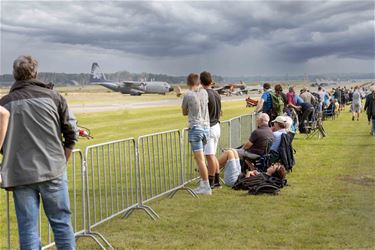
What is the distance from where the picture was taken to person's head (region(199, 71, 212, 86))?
8891 mm

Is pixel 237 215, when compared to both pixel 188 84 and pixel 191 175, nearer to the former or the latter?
pixel 188 84

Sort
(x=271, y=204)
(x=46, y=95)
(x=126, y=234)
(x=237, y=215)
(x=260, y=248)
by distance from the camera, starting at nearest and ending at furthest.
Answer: (x=46, y=95) → (x=260, y=248) → (x=126, y=234) → (x=237, y=215) → (x=271, y=204)

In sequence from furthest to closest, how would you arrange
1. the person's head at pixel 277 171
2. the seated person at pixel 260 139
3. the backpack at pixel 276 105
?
the backpack at pixel 276 105
the seated person at pixel 260 139
the person's head at pixel 277 171

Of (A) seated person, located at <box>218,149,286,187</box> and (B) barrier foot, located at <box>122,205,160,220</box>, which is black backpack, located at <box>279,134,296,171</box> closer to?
Result: (A) seated person, located at <box>218,149,286,187</box>

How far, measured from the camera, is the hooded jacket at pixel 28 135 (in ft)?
13.7

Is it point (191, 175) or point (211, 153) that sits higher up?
point (211, 153)

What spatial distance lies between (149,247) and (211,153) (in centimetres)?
Result: 325

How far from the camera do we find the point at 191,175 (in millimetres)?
10094

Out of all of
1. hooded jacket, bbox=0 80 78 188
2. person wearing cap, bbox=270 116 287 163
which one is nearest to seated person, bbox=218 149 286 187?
person wearing cap, bbox=270 116 287 163

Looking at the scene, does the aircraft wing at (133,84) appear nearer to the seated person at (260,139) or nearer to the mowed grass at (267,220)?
the seated person at (260,139)

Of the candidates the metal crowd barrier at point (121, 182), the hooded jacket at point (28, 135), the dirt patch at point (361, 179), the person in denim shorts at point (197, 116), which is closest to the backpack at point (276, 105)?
the metal crowd barrier at point (121, 182)

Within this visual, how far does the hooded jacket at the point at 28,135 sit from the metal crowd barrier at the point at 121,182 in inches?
38.1

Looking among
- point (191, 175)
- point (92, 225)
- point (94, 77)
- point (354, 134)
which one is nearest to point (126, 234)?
point (92, 225)

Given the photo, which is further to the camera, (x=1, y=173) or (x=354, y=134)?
(x=354, y=134)
